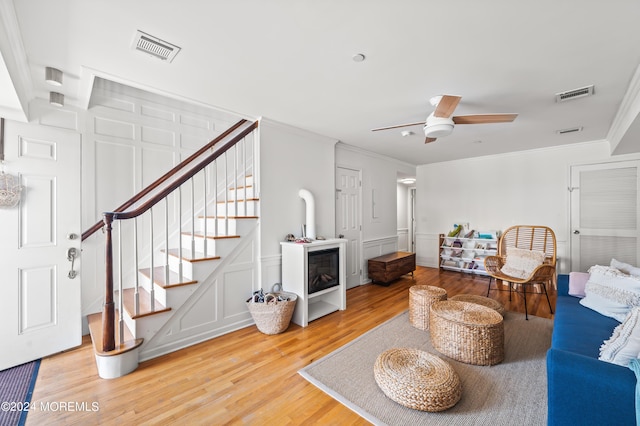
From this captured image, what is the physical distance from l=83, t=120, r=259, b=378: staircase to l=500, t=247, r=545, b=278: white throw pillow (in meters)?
3.60

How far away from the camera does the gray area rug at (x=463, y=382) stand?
1.71m

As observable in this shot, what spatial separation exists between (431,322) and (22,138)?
160 inches

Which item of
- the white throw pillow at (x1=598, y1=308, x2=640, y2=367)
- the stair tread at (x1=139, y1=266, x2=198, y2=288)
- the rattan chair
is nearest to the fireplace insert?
the stair tread at (x1=139, y1=266, x2=198, y2=288)

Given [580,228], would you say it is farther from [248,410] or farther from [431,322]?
[248,410]

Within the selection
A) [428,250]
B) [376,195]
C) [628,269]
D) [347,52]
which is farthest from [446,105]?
[428,250]

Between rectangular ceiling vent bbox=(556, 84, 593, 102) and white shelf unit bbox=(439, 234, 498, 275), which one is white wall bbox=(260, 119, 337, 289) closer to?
rectangular ceiling vent bbox=(556, 84, 593, 102)

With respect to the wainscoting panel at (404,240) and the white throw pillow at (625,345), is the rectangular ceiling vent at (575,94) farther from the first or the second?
the wainscoting panel at (404,240)

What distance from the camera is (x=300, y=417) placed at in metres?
1.72

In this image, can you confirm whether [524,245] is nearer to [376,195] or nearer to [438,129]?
[376,195]

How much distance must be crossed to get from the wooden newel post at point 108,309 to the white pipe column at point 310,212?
207 cm

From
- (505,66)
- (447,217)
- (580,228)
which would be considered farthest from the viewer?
(447,217)

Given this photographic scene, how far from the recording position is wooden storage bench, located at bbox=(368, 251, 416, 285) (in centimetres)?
464

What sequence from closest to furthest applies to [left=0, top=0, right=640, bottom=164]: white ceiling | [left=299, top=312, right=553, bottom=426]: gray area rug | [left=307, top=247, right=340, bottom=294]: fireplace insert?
[left=0, top=0, right=640, bottom=164]: white ceiling → [left=299, top=312, right=553, bottom=426]: gray area rug → [left=307, top=247, right=340, bottom=294]: fireplace insert

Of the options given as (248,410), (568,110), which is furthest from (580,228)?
(248,410)
